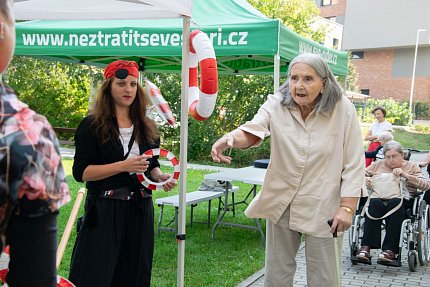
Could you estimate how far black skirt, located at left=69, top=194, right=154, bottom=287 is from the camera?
3.09m

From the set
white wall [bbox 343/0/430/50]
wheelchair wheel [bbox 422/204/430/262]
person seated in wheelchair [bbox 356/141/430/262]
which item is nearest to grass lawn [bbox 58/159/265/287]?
person seated in wheelchair [bbox 356/141/430/262]

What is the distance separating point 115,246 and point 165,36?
2.60m

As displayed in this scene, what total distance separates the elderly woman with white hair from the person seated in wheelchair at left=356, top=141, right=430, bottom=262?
294 centimetres

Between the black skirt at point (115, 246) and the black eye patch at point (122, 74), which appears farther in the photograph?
the black eye patch at point (122, 74)

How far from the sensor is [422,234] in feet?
19.5

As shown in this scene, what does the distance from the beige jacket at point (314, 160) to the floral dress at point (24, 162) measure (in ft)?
6.01

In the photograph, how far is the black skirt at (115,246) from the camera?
10.1ft

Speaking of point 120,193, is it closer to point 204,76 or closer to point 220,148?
point 220,148

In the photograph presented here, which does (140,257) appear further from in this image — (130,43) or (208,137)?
(208,137)

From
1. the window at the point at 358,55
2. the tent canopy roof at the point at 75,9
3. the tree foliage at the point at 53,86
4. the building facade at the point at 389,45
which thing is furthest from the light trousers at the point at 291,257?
the window at the point at 358,55

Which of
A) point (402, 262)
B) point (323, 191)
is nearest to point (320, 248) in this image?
point (323, 191)

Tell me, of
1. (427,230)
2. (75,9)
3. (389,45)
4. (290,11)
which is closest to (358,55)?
(389,45)

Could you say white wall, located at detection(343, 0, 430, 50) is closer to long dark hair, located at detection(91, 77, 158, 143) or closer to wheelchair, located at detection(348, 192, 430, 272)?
wheelchair, located at detection(348, 192, 430, 272)

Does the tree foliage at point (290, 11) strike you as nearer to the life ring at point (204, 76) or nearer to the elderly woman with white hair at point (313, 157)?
the life ring at point (204, 76)
